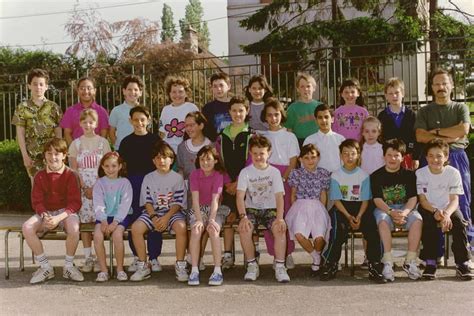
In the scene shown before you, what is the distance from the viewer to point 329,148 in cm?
624

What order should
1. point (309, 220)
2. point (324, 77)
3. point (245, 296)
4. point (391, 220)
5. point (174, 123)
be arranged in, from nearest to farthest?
1. point (245, 296)
2. point (391, 220)
3. point (309, 220)
4. point (174, 123)
5. point (324, 77)

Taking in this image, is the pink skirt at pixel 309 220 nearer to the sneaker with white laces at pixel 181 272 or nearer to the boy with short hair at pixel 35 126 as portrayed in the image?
the sneaker with white laces at pixel 181 272

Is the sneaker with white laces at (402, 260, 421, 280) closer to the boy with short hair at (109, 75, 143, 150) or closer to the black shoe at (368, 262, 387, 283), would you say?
the black shoe at (368, 262, 387, 283)

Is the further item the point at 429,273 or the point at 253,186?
the point at 253,186

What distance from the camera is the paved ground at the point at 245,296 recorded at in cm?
477

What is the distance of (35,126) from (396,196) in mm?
3902

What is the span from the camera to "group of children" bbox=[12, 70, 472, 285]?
5.77m

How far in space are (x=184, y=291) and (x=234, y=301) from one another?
0.56 metres

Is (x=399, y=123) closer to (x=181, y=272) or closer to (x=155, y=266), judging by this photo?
(x=181, y=272)

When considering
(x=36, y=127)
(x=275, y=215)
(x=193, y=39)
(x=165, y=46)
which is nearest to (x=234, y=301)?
(x=275, y=215)

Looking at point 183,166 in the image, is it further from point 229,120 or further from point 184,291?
point 184,291

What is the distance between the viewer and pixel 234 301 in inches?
198

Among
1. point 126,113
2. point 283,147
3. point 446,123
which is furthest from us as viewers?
point 126,113

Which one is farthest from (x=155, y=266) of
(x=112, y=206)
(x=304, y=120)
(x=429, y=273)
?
(x=429, y=273)
